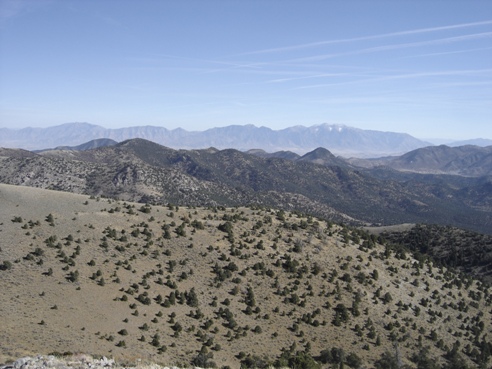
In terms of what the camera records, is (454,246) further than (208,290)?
Yes

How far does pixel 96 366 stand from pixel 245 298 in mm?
31288

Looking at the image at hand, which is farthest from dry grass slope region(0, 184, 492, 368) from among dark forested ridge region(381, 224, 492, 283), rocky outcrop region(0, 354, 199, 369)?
dark forested ridge region(381, 224, 492, 283)

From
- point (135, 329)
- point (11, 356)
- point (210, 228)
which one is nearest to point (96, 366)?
point (11, 356)

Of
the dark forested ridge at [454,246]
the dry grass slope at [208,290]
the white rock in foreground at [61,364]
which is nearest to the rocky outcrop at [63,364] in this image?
the white rock in foreground at [61,364]

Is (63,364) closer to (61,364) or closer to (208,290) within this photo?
(61,364)

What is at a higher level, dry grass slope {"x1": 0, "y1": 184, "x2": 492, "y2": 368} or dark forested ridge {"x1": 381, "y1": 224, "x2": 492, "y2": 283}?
dry grass slope {"x1": 0, "y1": 184, "x2": 492, "y2": 368}

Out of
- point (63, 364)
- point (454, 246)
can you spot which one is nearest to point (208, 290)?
point (63, 364)

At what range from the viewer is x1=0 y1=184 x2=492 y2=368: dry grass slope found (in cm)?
3547

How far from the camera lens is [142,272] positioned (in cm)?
4791

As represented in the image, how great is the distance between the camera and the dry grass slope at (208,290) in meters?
35.5

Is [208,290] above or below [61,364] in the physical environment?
below

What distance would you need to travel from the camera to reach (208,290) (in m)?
47.9

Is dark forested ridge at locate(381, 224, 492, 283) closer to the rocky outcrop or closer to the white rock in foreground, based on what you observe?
the rocky outcrop

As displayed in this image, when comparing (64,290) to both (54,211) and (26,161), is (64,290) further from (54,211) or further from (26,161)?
(26,161)
